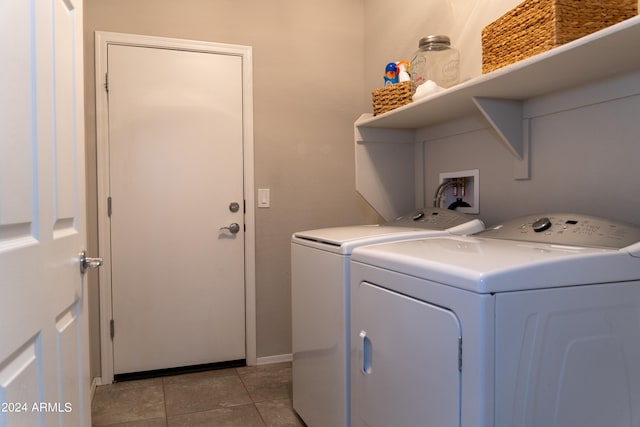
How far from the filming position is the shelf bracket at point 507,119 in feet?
5.41

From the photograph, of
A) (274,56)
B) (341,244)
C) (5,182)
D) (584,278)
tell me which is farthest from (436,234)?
(274,56)

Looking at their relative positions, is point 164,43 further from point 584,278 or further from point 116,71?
point 584,278

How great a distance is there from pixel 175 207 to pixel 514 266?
2142mm

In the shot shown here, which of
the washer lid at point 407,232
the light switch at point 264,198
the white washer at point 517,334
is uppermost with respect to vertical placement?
the light switch at point 264,198

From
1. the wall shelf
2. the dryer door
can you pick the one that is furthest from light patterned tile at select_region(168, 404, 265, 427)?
the wall shelf

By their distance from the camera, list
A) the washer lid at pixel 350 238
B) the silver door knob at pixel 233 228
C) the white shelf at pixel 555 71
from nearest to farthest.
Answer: the white shelf at pixel 555 71
the washer lid at pixel 350 238
the silver door knob at pixel 233 228

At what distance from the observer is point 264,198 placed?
9.29 ft

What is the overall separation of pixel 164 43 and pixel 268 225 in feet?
4.09

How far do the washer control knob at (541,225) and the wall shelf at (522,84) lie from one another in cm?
31

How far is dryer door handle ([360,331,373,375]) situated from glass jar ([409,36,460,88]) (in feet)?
3.78

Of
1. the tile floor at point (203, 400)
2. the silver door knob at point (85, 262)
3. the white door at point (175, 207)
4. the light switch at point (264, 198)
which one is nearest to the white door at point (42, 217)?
the silver door knob at point (85, 262)

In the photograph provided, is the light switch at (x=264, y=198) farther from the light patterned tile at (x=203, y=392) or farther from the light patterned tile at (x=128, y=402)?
the light patterned tile at (x=128, y=402)

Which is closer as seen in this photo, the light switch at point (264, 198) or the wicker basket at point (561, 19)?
the wicker basket at point (561, 19)

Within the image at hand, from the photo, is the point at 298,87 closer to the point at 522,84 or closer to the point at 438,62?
the point at 438,62
